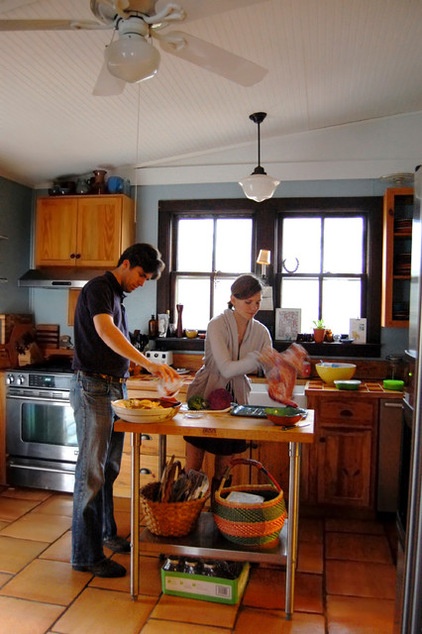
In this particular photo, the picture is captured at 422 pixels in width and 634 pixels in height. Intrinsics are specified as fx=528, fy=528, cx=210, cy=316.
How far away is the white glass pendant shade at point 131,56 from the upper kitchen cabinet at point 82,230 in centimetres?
256

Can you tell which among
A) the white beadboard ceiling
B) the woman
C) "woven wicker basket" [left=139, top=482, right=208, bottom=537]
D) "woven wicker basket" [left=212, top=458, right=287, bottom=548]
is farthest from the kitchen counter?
the white beadboard ceiling

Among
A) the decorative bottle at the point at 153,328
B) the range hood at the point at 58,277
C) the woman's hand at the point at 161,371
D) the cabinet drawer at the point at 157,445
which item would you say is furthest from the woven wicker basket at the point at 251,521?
the range hood at the point at 58,277

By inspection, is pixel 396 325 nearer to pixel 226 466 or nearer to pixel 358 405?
pixel 358 405

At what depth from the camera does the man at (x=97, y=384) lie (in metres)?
2.62

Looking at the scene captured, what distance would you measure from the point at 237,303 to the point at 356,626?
1609 mm

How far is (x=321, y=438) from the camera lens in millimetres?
3648

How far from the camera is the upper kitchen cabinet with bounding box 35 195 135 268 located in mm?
4281

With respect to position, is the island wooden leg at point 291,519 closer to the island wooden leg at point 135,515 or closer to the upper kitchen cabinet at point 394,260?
the island wooden leg at point 135,515

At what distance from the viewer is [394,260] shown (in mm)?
3938

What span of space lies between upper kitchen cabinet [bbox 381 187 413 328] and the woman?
4.67ft

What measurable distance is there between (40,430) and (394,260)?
294 centimetres

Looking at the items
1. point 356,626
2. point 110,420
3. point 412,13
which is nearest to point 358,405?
point 356,626

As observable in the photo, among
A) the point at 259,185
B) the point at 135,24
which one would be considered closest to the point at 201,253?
the point at 259,185

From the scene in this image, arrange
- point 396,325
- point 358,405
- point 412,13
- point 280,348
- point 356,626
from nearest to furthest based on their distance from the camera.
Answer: point 356,626
point 412,13
point 358,405
point 396,325
point 280,348
